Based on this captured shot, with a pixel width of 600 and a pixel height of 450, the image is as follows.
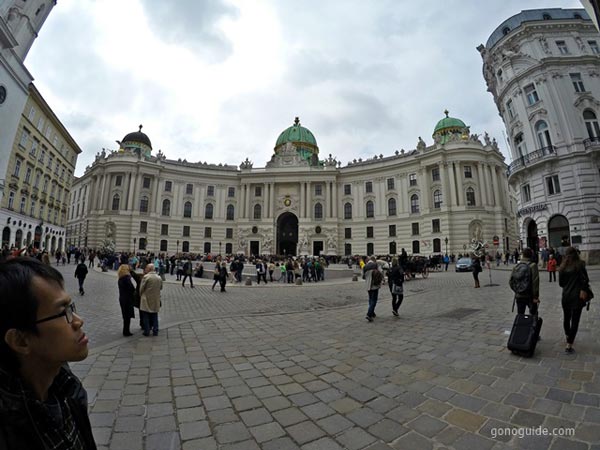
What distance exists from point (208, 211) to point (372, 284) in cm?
A: 4683

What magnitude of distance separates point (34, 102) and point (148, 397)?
130 feet

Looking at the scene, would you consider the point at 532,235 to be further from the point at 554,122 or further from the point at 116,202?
the point at 116,202

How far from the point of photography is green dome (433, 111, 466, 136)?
47719 mm

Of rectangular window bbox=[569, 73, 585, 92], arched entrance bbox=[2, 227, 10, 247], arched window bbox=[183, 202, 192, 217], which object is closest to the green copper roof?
arched window bbox=[183, 202, 192, 217]

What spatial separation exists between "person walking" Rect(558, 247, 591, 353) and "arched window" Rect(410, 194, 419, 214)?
41.2 metres

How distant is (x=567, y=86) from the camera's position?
2267 centimetres

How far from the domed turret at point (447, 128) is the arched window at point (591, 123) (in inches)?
932

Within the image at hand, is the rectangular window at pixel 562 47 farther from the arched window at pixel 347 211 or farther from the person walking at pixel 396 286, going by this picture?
the arched window at pixel 347 211

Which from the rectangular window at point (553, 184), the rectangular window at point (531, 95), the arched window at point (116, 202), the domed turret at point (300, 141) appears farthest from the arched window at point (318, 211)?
the arched window at point (116, 202)

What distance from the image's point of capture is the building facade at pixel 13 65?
22.4 meters

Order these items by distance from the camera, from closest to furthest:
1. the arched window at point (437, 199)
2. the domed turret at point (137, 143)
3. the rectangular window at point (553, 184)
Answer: the rectangular window at point (553, 184) → the arched window at point (437, 199) → the domed turret at point (137, 143)

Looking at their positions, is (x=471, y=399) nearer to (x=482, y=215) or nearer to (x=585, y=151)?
(x=585, y=151)

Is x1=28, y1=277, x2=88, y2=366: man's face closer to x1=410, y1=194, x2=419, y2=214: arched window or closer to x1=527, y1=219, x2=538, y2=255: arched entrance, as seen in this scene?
x1=527, y1=219, x2=538, y2=255: arched entrance

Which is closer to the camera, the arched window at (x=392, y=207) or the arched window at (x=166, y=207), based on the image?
the arched window at (x=392, y=207)
